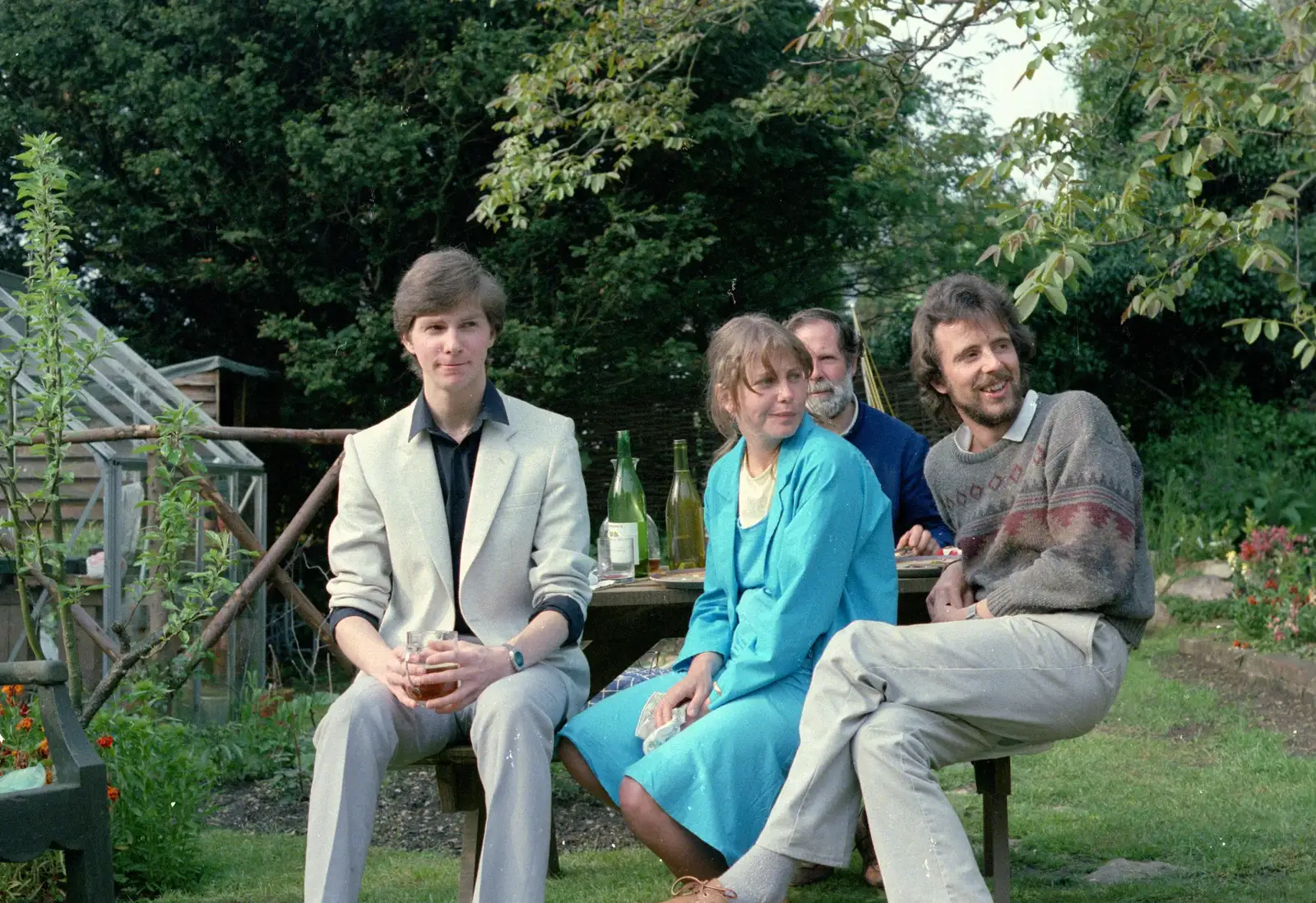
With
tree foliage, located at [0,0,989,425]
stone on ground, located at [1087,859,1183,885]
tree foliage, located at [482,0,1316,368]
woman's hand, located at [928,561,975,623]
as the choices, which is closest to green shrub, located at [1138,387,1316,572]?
tree foliage, located at [0,0,989,425]

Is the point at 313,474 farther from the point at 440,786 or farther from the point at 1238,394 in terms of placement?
the point at 440,786

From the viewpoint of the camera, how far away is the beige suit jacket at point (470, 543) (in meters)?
3.29

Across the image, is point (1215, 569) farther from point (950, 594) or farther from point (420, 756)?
point (420, 756)

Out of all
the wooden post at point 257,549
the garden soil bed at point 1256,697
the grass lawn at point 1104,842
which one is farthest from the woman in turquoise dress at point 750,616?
the garden soil bed at point 1256,697

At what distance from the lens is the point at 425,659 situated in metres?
2.97

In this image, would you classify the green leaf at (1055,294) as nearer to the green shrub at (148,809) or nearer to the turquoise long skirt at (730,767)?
the turquoise long skirt at (730,767)

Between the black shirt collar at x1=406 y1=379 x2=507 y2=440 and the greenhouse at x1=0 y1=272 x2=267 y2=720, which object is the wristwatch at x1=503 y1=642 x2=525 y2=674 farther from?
the greenhouse at x1=0 y1=272 x2=267 y2=720

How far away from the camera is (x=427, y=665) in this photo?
9.73 ft

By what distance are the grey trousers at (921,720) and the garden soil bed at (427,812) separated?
7.19 feet

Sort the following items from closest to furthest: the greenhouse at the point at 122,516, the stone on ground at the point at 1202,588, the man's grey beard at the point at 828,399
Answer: the man's grey beard at the point at 828,399 → the greenhouse at the point at 122,516 → the stone on ground at the point at 1202,588

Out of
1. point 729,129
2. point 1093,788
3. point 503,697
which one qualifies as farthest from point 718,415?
point 729,129

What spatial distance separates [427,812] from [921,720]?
3.09m

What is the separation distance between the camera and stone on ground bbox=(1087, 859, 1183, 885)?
13.2 ft

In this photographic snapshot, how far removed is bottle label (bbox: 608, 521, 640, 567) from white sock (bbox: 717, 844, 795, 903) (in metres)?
1.19
